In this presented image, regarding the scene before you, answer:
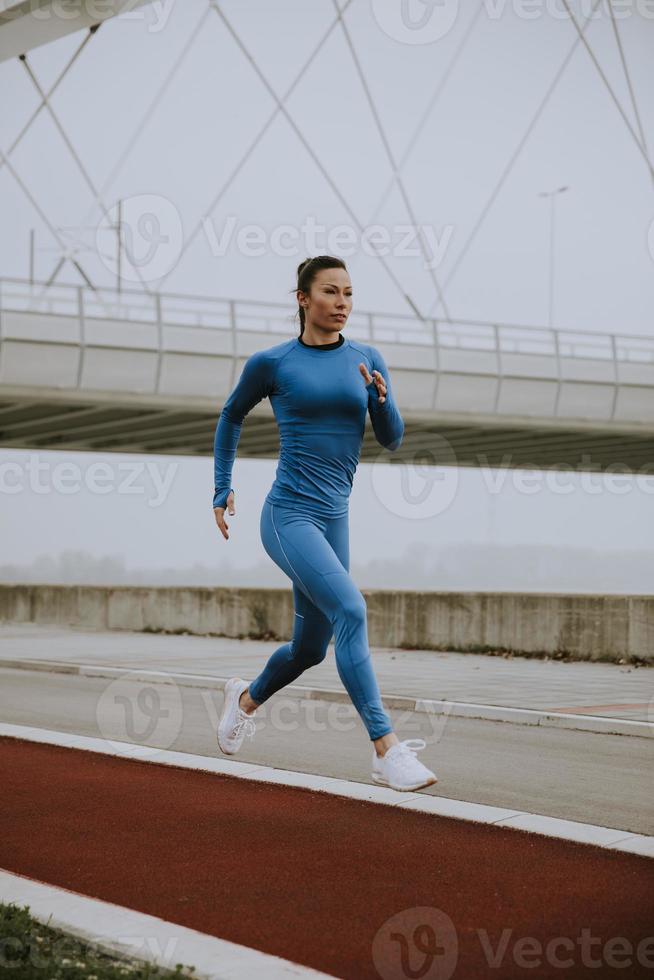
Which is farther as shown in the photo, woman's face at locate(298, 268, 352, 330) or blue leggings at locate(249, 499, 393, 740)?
woman's face at locate(298, 268, 352, 330)

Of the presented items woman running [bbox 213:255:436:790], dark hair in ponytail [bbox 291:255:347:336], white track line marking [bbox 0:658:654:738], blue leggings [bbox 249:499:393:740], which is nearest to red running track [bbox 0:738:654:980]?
woman running [bbox 213:255:436:790]

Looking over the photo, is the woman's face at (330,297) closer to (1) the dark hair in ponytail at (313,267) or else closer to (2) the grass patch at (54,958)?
(1) the dark hair in ponytail at (313,267)

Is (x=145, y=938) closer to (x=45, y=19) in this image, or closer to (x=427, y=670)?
(x=427, y=670)

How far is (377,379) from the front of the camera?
5.52 m

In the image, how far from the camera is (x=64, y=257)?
140 feet

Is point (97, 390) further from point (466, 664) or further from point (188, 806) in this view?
point (188, 806)

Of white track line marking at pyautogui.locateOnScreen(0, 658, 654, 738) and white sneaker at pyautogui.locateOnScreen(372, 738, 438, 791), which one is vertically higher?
white sneaker at pyautogui.locateOnScreen(372, 738, 438, 791)

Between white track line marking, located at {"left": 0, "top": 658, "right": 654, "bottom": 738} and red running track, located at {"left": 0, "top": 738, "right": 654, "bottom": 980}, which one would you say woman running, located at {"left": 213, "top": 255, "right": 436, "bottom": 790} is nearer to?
red running track, located at {"left": 0, "top": 738, "right": 654, "bottom": 980}

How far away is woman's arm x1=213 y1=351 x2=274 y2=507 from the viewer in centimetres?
560

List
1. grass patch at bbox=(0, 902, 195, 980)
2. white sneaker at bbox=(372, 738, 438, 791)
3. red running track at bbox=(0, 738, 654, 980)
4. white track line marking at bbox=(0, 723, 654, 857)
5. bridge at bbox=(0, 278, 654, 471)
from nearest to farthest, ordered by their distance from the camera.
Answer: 1. grass patch at bbox=(0, 902, 195, 980)
2. red running track at bbox=(0, 738, 654, 980)
3. white sneaker at bbox=(372, 738, 438, 791)
4. white track line marking at bbox=(0, 723, 654, 857)
5. bridge at bbox=(0, 278, 654, 471)

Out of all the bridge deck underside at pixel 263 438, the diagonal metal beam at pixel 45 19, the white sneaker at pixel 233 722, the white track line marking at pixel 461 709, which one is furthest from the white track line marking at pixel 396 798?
the diagonal metal beam at pixel 45 19

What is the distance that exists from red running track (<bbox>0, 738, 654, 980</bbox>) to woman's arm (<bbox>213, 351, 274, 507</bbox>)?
1.48 meters

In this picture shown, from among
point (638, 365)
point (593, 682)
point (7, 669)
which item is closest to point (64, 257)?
point (638, 365)

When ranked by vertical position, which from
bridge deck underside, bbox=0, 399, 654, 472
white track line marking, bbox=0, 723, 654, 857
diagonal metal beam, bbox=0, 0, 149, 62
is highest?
diagonal metal beam, bbox=0, 0, 149, 62
